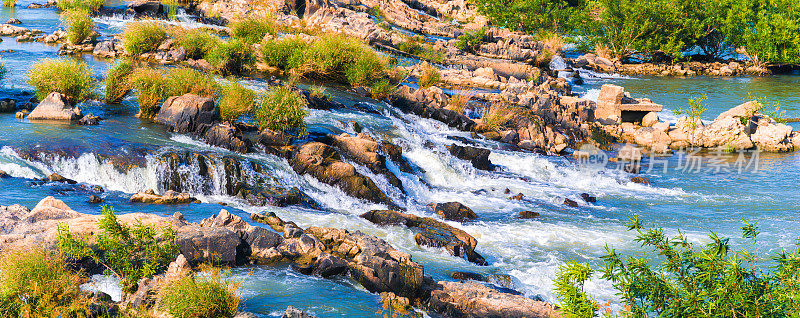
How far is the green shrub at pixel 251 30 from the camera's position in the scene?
3075cm

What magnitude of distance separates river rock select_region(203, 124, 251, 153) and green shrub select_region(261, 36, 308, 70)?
9866 mm

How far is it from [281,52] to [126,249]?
18.8 meters

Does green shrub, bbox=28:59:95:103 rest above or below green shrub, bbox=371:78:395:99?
above

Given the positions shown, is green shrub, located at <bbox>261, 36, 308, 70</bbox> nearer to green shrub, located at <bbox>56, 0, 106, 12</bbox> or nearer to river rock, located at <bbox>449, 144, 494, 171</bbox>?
river rock, located at <bbox>449, 144, 494, 171</bbox>

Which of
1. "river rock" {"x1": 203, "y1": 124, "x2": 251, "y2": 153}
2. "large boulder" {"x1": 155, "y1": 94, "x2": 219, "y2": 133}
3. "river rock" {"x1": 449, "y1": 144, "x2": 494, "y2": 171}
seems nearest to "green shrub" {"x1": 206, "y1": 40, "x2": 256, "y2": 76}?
"large boulder" {"x1": 155, "y1": 94, "x2": 219, "y2": 133}

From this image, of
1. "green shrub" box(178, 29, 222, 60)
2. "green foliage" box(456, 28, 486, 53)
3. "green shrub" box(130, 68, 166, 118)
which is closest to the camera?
"green shrub" box(130, 68, 166, 118)

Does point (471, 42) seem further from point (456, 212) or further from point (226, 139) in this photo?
point (456, 212)

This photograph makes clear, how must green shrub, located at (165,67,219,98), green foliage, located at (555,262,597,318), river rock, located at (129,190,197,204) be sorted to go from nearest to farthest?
green foliage, located at (555,262,597,318), river rock, located at (129,190,197,204), green shrub, located at (165,67,219,98)

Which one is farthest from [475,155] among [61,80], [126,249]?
[61,80]

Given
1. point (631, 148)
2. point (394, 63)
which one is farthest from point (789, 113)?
point (394, 63)

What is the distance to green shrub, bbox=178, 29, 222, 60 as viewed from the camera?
90.1 feet

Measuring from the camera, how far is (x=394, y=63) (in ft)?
104

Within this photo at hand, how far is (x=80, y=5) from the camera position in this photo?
Result: 123 feet

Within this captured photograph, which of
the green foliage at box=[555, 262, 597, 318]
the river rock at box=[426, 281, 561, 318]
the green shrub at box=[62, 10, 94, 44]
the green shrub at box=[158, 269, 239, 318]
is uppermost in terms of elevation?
the green shrub at box=[62, 10, 94, 44]
